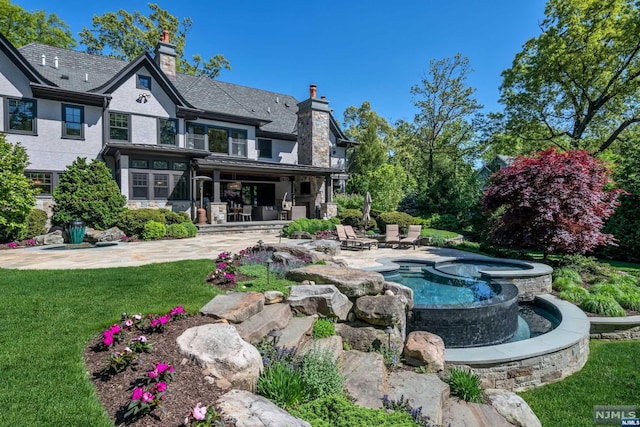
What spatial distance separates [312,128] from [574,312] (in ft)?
58.5

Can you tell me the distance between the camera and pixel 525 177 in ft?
33.4

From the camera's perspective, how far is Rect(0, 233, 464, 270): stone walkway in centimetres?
787

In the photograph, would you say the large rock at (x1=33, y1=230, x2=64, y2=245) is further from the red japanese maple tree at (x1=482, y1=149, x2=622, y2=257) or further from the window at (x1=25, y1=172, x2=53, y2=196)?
the red japanese maple tree at (x1=482, y1=149, x2=622, y2=257)

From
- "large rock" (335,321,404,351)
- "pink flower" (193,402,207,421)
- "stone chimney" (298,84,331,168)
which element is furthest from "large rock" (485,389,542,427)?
"stone chimney" (298,84,331,168)

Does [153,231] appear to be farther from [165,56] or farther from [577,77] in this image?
[577,77]

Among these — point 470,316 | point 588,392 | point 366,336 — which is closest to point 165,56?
point 366,336

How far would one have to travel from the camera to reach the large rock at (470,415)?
3.42 meters

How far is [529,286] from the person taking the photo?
7.97 metres

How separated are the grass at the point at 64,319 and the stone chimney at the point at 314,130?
1556 cm

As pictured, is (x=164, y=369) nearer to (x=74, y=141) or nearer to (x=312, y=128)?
(x=74, y=141)

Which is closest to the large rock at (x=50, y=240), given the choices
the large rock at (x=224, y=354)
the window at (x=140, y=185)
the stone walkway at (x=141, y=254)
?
the stone walkway at (x=141, y=254)

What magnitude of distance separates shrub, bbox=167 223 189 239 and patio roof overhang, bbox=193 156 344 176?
3.85 metres

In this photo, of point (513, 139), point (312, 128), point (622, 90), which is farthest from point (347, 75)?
point (622, 90)

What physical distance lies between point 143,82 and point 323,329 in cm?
1756
